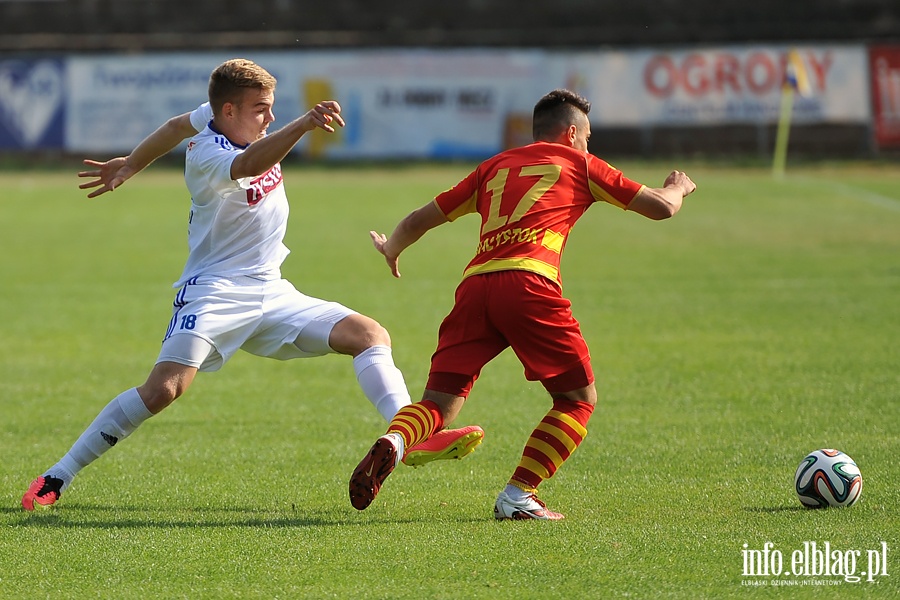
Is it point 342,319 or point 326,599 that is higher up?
point 342,319

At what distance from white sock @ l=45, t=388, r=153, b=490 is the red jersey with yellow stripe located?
64.1 inches

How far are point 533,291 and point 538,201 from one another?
42 cm

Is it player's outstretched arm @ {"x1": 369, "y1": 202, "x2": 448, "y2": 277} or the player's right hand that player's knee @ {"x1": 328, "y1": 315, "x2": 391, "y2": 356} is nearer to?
player's outstretched arm @ {"x1": 369, "y1": 202, "x2": 448, "y2": 277}

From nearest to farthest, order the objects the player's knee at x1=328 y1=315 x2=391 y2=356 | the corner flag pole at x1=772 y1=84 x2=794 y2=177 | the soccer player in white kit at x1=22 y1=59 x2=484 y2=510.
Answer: the soccer player in white kit at x1=22 y1=59 x2=484 y2=510
the player's knee at x1=328 y1=315 x2=391 y2=356
the corner flag pole at x1=772 y1=84 x2=794 y2=177

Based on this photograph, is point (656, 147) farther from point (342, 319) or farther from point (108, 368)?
point (342, 319)

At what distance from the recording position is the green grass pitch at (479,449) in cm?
441

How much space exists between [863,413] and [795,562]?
307 centimetres

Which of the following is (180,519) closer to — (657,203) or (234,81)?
(234,81)

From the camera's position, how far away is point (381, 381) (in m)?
5.54

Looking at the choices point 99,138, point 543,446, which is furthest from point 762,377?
point 99,138

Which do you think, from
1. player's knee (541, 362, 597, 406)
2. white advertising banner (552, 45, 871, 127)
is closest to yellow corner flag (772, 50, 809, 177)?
white advertising banner (552, 45, 871, 127)

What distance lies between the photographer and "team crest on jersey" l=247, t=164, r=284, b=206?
555 centimetres

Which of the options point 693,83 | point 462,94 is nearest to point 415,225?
point 462,94

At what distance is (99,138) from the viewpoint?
1313 inches
